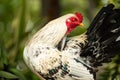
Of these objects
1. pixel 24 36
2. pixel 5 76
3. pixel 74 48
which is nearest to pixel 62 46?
pixel 74 48

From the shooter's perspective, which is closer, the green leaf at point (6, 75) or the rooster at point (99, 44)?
the rooster at point (99, 44)

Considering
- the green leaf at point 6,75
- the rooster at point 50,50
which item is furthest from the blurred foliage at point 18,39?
the rooster at point 50,50

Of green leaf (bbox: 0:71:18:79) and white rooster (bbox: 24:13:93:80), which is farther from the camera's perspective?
green leaf (bbox: 0:71:18:79)

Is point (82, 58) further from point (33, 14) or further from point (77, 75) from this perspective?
point (33, 14)

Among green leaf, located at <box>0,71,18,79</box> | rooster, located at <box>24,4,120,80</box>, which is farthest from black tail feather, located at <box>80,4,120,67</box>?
green leaf, located at <box>0,71,18,79</box>

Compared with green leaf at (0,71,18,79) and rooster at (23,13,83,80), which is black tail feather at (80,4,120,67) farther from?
green leaf at (0,71,18,79)

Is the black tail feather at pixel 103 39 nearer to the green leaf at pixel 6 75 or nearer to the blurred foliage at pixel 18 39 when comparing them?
the blurred foliage at pixel 18 39

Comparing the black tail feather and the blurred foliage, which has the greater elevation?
the blurred foliage
